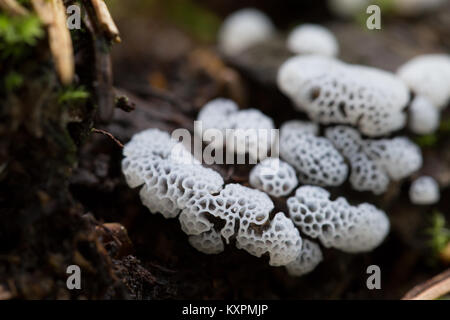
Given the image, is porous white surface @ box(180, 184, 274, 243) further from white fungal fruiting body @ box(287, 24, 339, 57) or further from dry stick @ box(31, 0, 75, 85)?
white fungal fruiting body @ box(287, 24, 339, 57)

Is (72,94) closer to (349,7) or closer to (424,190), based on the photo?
(424,190)

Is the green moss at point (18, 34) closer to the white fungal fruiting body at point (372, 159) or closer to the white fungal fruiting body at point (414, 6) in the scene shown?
the white fungal fruiting body at point (372, 159)

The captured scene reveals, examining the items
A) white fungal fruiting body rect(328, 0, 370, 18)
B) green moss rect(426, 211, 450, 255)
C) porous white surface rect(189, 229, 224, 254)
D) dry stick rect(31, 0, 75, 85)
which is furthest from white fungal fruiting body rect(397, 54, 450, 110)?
dry stick rect(31, 0, 75, 85)

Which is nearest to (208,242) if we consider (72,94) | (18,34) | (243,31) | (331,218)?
(331,218)

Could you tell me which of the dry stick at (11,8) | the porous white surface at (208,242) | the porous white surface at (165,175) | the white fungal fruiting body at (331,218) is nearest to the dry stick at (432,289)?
the white fungal fruiting body at (331,218)

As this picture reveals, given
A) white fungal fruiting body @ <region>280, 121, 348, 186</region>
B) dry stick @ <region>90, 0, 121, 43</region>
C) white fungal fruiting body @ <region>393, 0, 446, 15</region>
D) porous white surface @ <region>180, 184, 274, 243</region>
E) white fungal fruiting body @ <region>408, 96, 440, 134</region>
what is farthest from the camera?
white fungal fruiting body @ <region>393, 0, 446, 15</region>

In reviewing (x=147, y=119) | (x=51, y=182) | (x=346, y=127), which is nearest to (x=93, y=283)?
(x=51, y=182)

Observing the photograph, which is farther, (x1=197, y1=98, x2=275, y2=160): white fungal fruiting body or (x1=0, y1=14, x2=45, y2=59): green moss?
(x1=197, y1=98, x2=275, y2=160): white fungal fruiting body
